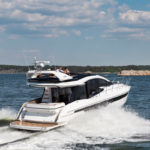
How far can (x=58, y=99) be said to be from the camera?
1185cm

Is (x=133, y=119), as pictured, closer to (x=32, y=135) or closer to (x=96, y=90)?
(x=96, y=90)

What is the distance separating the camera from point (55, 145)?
893 centimetres

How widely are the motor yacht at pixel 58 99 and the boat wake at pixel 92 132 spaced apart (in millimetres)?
302

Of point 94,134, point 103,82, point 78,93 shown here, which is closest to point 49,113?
point 78,93

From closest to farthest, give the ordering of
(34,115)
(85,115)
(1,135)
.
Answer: (1,135) < (34,115) < (85,115)

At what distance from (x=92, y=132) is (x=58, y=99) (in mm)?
2153

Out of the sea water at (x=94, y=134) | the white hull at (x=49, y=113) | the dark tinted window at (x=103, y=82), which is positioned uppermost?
the dark tinted window at (x=103, y=82)

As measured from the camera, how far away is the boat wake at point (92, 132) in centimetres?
907

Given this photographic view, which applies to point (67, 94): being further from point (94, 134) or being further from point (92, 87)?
point (94, 134)

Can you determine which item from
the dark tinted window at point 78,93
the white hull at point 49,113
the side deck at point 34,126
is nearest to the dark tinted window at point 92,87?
the dark tinted window at point 78,93

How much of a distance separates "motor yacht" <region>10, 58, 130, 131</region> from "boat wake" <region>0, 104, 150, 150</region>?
0.30 metres

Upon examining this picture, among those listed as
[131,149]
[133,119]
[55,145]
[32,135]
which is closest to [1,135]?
[32,135]

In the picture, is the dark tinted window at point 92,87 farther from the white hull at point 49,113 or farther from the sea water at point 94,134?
the sea water at point 94,134

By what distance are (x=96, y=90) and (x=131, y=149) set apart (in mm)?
4357
